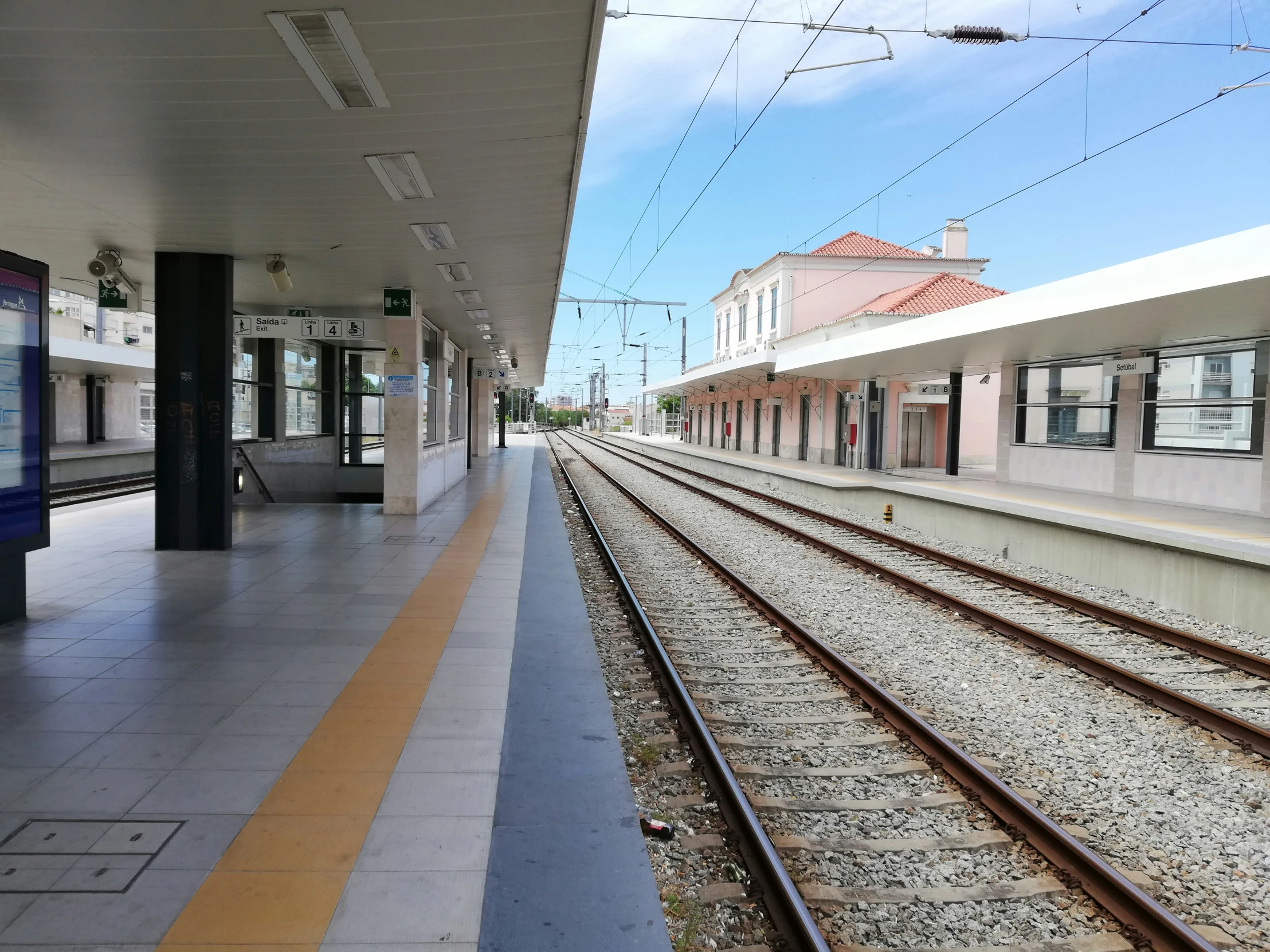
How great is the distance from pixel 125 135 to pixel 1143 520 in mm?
11924

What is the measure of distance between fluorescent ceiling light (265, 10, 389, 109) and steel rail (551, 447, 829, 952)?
13.6ft

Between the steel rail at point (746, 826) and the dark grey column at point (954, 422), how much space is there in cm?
1630

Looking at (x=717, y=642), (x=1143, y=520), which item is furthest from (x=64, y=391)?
(x=1143, y=520)

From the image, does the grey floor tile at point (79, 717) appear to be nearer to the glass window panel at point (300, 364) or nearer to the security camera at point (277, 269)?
the security camera at point (277, 269)

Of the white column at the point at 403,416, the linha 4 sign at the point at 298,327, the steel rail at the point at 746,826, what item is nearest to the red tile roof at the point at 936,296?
the white column at the point at 403,416

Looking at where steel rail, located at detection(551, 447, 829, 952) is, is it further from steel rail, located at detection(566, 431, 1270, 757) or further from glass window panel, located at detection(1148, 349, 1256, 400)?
glass window panel, located at detection(1148, 349, 1256, 400)

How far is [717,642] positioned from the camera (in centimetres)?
699

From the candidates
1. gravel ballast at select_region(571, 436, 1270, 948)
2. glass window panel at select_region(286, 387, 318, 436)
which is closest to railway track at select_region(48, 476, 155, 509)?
glass window panel at select_region(286, 387, 318, 436)

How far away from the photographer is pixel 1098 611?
26.5ft

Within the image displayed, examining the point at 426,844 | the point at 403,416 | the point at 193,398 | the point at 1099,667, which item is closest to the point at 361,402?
the point at 403,416

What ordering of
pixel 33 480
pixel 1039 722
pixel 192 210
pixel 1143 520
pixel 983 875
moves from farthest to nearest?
pixel 1143 520
pixel 192 210
pixel 33 480
pixel 1039 722
pixel 983 875

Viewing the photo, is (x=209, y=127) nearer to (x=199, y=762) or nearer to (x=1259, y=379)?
(x=199, y=762)

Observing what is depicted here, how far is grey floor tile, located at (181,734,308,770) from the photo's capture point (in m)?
3.84

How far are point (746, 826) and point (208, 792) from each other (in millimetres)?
2388
